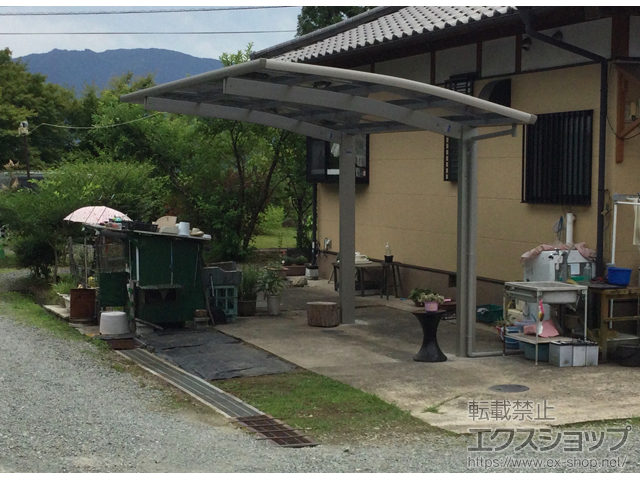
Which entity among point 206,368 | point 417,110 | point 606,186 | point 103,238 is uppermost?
point 417,110

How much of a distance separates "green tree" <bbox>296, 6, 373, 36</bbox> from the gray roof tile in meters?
10.5

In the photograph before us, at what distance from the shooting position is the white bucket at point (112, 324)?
34.9ft

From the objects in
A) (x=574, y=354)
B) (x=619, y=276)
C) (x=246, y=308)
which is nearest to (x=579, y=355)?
(x=574, y=354)

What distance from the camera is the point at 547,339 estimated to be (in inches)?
359

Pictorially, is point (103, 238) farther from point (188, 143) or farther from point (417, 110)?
point (188, 143)

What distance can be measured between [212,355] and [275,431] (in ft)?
10.1

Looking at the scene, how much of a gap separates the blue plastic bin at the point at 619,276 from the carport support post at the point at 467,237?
154 cm

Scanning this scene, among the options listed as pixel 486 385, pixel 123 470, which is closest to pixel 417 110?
pixel 486 385

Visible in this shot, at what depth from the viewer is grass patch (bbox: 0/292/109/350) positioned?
10.9 metres

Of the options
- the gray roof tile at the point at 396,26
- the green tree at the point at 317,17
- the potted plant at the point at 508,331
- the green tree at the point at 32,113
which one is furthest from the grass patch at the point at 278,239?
the potted plant at the point at 508,331

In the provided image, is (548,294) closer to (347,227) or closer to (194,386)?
(347,227)

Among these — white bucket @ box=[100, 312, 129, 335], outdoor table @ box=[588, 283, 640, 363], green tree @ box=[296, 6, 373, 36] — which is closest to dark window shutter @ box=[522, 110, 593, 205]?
outdoor table @ box=[588, 283, 640, 363]

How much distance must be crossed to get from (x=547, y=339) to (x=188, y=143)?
1525 centimetres

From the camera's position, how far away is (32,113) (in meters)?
37.1
